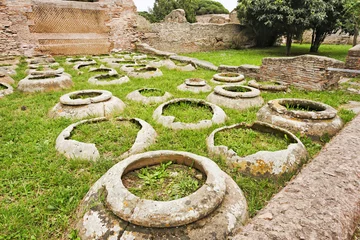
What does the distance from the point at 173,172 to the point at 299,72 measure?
5.18 metres

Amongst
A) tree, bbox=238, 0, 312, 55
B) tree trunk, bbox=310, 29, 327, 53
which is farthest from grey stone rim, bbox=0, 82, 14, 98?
tree trunk, bbox=310, 29, 327, 53

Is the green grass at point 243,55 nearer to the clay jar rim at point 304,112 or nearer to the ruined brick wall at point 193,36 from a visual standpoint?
the ruined brick wall at point 193,36

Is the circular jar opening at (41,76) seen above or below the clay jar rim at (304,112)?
above

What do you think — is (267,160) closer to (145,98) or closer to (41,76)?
(145,98)

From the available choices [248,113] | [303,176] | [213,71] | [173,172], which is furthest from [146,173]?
[213,71]

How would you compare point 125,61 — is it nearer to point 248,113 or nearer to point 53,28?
point 53,28

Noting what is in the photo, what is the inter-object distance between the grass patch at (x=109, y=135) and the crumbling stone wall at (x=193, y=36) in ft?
36.2

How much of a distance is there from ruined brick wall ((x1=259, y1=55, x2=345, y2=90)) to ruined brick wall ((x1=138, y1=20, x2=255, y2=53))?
8497 mm

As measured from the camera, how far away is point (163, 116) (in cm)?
389

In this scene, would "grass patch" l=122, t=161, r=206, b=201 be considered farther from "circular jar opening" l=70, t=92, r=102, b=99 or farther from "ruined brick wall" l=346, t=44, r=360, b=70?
"ruined brick wall" l=346, t=44, r=360, b=70

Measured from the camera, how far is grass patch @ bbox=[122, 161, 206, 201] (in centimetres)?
211

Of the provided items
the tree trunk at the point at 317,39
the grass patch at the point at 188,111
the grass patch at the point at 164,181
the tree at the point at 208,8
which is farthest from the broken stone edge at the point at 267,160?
the tree at the point at 208,8

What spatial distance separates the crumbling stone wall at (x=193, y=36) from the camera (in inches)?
536

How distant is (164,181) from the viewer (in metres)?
2.29
